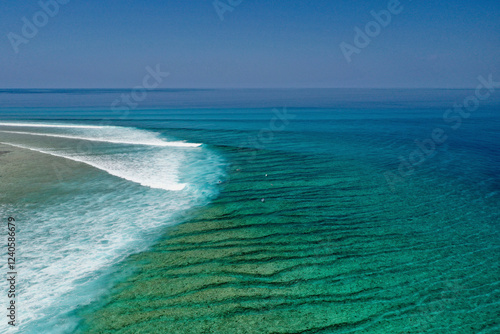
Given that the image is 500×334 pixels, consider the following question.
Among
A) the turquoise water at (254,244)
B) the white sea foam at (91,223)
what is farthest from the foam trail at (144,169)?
the turquoise water at (254,244)

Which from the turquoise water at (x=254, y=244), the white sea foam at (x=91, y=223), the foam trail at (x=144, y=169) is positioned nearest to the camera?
the turquoise water at (x=254, y=244)

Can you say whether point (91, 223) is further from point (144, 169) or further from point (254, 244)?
point (144, 169)

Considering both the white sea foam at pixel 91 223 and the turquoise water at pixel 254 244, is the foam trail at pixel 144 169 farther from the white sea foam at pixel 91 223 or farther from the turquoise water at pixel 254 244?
the turquoise water at pixel 254 244

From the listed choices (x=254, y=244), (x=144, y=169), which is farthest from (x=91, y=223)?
(x=144, y=169)

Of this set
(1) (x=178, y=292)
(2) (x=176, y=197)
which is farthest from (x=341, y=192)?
(1) (x=178, y=292)

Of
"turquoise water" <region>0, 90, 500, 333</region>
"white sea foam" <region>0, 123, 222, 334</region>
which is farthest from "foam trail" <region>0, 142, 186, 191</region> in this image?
"turquoise water" <region>0, 90, 500, 333</region>

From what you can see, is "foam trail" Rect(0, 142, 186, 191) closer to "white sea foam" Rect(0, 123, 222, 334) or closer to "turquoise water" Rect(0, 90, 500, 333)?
"white sea foam" Rect(0, 123, 222, 334)
